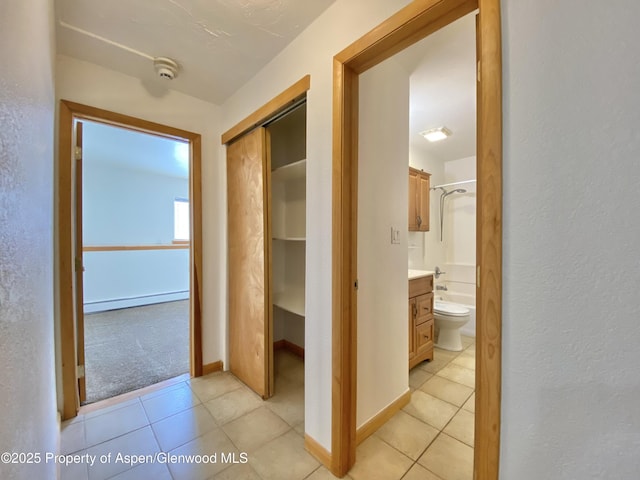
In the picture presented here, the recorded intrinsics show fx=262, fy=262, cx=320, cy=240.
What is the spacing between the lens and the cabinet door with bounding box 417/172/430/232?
3241mm

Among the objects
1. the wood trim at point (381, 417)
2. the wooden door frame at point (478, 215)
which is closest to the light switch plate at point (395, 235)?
the wooden door frame at point (478, 215)

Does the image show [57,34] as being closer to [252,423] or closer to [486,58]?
[486,58]

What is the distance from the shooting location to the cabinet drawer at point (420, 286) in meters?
2.30

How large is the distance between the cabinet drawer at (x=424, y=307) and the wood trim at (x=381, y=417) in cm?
67

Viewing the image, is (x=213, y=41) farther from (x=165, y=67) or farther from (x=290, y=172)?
(x=290, y=172)

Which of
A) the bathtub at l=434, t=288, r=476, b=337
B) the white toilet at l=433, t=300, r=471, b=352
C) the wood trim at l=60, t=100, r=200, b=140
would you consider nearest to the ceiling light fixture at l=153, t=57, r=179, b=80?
the wood trim at l=60, t=100, r=200, b=140

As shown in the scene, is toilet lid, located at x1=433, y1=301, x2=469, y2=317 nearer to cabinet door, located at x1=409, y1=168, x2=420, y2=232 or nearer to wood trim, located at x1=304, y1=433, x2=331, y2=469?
cabinet door, located at x1=409, y1=168, x2=420, y2=232

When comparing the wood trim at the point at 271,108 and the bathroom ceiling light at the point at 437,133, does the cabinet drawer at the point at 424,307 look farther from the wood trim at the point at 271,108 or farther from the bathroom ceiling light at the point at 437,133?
the wood trim at the point at 271,108

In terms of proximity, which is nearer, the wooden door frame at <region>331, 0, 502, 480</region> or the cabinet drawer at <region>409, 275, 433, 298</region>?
the wooden door frame at <region>331, 0, 502, 480</region>

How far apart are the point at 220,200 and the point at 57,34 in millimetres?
1378

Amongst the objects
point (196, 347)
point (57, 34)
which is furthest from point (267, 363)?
point (57, 34)

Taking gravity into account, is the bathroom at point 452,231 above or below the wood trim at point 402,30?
below

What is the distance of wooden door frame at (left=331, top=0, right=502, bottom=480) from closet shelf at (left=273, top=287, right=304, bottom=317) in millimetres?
881

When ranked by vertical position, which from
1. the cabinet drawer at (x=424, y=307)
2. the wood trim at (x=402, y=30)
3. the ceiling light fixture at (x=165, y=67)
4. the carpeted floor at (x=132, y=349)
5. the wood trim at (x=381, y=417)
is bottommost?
the carpeted floor at (x=132, y=349)
